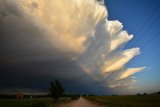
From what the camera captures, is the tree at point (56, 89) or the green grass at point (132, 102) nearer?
the green grass at point (132, 102)

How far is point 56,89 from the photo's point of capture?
109438 mm

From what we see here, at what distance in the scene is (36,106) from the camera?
49875 mm

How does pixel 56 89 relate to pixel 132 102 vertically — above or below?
above

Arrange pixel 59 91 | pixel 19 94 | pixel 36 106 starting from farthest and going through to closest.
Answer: pixel 19 94, pixel 59 91, pixel 36 106

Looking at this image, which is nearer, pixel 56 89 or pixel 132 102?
pixel 132 102

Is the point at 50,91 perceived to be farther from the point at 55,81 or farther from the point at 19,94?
the point at 19,94

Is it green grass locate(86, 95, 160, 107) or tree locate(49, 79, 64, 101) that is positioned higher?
tree locate(49, 79, 64, 101)

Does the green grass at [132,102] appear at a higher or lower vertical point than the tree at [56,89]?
lower

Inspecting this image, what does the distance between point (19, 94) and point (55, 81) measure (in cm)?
2494

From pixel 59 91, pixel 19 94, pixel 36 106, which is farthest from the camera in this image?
pixel 19 94

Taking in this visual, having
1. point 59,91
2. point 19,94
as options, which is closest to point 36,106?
point 59,91

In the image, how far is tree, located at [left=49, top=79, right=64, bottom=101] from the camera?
109250mm

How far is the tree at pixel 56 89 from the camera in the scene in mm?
109250

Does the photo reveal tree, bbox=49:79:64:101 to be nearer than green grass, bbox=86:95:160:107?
No
